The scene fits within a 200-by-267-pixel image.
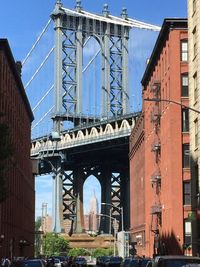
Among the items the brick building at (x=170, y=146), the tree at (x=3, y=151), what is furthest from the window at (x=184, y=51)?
the tree at (x=3, y=151)

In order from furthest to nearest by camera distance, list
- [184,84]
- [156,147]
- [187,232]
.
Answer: [156,147], [184,84], [187,232]

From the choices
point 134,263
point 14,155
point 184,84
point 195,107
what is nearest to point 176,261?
point 134,263

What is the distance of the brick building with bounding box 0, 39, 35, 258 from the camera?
75.8 metres

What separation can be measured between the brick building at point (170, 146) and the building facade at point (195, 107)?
17.9ft

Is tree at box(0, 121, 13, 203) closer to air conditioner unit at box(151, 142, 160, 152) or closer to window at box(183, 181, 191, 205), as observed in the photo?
window at box(183, 181, 191, 205)

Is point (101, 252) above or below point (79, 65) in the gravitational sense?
below

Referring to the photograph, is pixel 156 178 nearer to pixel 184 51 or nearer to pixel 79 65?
pixel 184 51

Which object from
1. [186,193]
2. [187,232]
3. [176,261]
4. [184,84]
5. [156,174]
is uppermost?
[184,84]

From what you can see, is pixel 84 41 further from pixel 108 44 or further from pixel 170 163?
pixel 170 163

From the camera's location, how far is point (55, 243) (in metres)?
152

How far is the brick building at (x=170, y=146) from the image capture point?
64.8 meters

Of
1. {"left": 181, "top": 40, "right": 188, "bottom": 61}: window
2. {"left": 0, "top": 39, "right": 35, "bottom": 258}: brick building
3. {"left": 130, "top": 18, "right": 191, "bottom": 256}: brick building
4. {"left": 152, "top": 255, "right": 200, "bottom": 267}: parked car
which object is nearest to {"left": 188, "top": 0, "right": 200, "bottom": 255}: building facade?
{"left": 130, "top": 18, "right": 191, "bottom": 256}: brick building

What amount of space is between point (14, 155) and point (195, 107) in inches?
1146

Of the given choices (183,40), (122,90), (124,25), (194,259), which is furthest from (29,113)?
(194,259)
